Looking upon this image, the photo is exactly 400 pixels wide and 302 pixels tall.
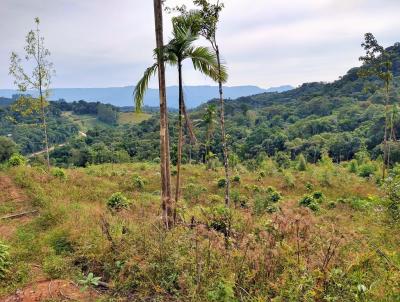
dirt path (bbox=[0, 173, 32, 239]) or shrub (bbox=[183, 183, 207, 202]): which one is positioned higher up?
dirt path (bbox=[0, 173, 32, 239])

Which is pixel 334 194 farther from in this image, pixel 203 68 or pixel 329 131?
pixel 329 131

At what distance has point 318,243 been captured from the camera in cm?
565

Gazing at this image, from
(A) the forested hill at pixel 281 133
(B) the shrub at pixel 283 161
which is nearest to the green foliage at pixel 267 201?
(A) the forested hill at pixel 281 133

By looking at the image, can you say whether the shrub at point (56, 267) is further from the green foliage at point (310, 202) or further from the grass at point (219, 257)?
the green foliage at point (310, 202)

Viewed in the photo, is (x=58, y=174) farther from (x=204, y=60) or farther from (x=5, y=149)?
(x=5, y=149)

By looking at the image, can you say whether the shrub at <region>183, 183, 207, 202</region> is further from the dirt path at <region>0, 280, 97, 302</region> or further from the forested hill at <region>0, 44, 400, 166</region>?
the dirt path at <region>0, 280, 97, 302</region>

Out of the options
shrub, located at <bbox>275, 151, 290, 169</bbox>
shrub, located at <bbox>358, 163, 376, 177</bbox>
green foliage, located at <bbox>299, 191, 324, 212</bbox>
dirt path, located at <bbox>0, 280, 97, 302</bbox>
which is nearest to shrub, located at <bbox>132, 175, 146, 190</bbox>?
green foliage, located at <bbox>299, 191, 324, 212</bbox>

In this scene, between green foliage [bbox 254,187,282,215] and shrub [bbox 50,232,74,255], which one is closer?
shrub [bbox 50,232,74,255]

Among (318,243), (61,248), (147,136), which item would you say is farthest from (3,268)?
(147,136)

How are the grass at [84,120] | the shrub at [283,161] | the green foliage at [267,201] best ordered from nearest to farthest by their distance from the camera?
the green foliage at [267,201]
the shrub at [283,161]
the grass at [84,120]

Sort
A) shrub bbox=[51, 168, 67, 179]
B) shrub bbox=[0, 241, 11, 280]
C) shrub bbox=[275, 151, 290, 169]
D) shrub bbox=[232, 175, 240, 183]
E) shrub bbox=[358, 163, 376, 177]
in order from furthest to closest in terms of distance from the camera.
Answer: shrub bbox=[275, 151, 290, 169] → shrub bbox=[358, 163, 376, 177] → shrub bbox=[232, 175, 240, 183] → shrub bbox=[51, 168, 67, 179] → shrub bbox=[0, 241, 11, 280]

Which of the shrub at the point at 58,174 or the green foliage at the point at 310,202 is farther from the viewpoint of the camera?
the green foliage at the point at 310,202

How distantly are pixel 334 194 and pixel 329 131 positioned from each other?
161ft

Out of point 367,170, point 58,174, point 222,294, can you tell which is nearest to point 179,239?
point 222,294
